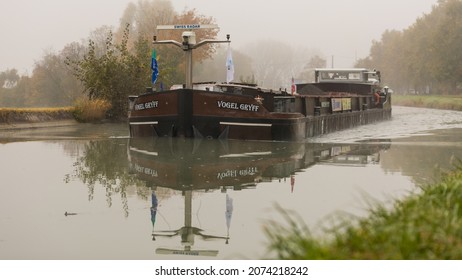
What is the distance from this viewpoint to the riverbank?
27.3 metres

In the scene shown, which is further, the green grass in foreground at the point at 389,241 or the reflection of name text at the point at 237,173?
the reflection of name text at the point at 237,173

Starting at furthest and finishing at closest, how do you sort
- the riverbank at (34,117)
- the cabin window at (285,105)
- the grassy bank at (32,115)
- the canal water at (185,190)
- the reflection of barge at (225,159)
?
1. the grassy bank at (32,115)
2. the riverbank at (34,117)
3. the cabin window at (285,105)
4. the reflection of barge at (225,159)
5. the canal water at (185,190)

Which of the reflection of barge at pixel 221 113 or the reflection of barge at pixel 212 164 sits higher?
the reflection of barge at pixel 221 113

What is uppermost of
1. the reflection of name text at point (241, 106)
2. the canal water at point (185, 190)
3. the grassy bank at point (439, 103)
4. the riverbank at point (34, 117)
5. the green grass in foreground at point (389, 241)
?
the grassy bank at point (439, 103)

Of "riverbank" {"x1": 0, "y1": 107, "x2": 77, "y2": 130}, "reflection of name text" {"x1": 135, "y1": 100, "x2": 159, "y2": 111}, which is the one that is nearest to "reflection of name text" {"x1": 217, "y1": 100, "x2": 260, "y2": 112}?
"reflection of name text" {"x1": 135, "y1": 100, "x2": 159, "y2": 111}

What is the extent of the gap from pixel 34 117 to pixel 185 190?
66.8 feet

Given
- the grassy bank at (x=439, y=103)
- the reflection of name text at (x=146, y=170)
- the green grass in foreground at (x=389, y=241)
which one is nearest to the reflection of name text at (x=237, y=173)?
the reflection of name text at (x=146, y=170)

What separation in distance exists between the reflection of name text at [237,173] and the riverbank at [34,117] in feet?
51.5

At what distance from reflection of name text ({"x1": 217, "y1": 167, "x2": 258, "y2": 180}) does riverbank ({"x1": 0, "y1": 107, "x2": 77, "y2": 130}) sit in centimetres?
1570

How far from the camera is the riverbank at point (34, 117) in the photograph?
89.5 feet

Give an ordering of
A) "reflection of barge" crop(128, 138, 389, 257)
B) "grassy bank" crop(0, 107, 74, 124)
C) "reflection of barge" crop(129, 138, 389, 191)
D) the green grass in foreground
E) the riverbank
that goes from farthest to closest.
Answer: "grassy bank" crop(0, 107, 74, 124) < the riverbank < "reflection of barge" crop(129, 138, 389, 191) < "reflection of barge" crop(128, 138, 389, 257) < the green grass in foreground

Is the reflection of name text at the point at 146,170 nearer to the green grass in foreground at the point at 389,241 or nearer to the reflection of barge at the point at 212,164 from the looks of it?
the reflection of barge at the point at 212,164

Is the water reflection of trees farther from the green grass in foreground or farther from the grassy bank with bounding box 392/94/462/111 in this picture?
the grassy bank with bounding box 392/94/462/111
